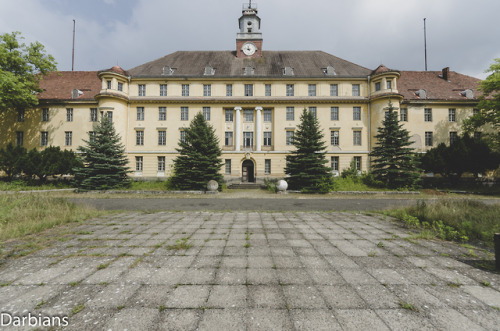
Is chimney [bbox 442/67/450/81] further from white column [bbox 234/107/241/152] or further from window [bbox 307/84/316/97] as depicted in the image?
white column [bbox 234/107/241/152]

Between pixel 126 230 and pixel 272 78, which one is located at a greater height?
pixel 272 78

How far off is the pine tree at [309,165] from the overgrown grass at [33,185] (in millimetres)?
22917

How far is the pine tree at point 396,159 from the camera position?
18.5 metres

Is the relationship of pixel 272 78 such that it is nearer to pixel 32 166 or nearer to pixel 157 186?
pixel 157 186

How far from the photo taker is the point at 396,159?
1925 cm

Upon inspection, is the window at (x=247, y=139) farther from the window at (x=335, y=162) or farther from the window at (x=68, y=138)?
the window at (x=68, y=138)

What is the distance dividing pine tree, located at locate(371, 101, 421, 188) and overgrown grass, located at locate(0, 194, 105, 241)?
2236 cm

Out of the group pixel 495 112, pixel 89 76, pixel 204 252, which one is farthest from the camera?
pixel 89 76

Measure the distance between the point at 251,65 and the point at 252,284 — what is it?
2906 cm

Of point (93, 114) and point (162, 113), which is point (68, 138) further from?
point (162, 113)

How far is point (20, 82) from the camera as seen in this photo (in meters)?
20.9

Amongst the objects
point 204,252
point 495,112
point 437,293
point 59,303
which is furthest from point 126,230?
point 495,112

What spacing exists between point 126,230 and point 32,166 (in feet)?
70.9

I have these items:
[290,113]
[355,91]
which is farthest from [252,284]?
[355,91]
